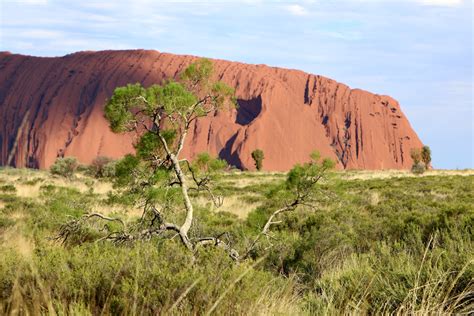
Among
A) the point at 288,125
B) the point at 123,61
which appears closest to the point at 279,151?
the point at 288,125

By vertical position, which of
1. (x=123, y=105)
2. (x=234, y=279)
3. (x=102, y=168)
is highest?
(x=123, y=105)

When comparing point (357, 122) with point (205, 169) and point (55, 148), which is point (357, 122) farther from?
point (205, 169)

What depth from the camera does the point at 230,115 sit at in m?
104

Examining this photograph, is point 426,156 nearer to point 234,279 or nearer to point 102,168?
point 102,168

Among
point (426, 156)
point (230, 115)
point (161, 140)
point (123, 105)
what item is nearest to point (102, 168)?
point (123, 105)

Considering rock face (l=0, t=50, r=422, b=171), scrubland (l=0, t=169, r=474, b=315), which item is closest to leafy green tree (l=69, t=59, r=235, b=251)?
scrubland (l=0, t=169, r=474, b=315)

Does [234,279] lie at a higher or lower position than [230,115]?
lower

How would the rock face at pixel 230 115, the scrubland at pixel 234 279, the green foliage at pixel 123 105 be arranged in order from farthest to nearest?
the rock face at pixel 230 115
the green foliage at pixel 123 105
the scrubland at pixel 234 279

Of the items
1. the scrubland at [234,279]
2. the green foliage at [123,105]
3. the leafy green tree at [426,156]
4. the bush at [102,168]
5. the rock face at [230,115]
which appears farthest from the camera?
the rock face at [230,115]

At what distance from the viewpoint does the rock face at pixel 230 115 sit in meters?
98.0

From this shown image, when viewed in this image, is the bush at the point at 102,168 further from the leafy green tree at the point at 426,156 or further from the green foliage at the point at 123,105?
the leafy green tree at the point at 426,156

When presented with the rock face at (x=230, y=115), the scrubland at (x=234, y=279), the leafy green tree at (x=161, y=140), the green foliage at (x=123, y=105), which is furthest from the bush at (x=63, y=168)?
the rock face at (x=230, y=115)

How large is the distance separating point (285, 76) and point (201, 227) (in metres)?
111

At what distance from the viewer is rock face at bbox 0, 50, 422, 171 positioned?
322ft
